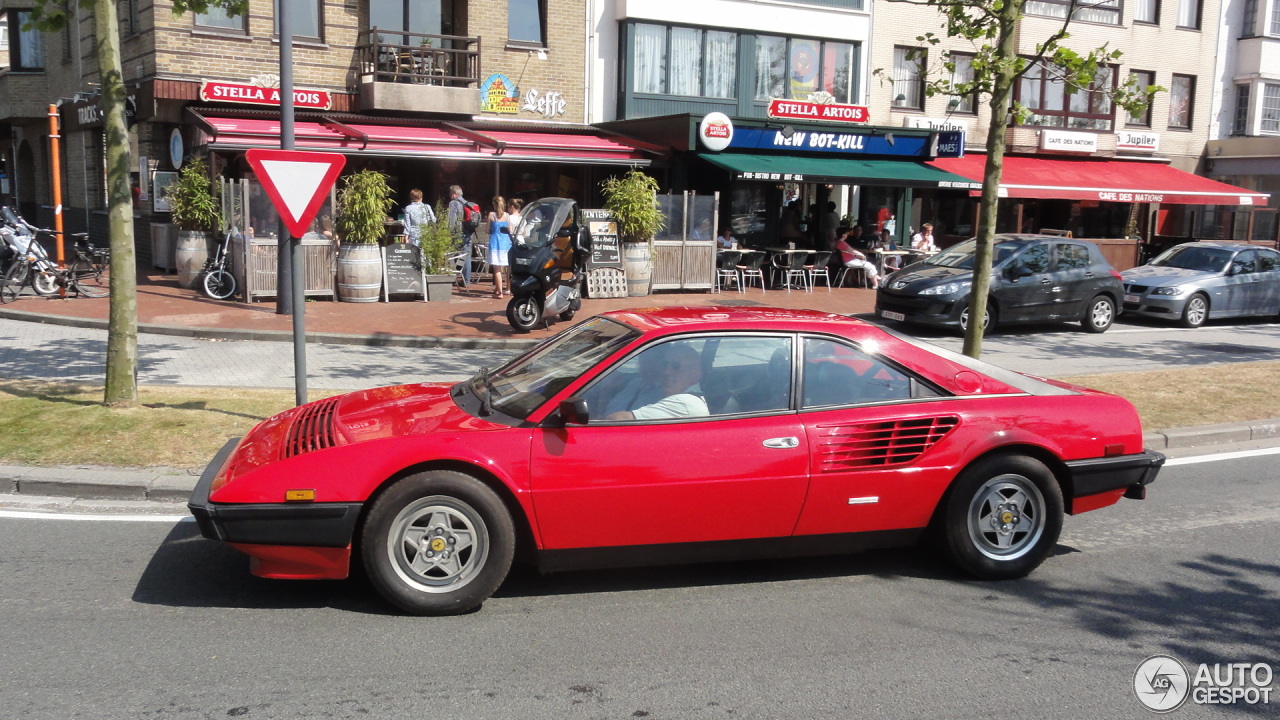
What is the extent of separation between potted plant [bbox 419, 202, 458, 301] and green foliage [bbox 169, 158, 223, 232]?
3.59 metres

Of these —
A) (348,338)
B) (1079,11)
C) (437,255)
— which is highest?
(1079,11)

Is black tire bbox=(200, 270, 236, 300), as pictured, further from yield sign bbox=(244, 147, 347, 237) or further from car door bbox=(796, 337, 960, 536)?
car door bbox=(796, 337, 960, 536)

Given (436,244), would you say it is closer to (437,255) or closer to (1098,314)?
(437,255)

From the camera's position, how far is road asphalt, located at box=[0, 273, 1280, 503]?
7191 millimetres

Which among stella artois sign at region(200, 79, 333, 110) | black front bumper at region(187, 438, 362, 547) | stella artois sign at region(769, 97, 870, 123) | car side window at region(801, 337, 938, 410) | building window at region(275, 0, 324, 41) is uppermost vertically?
building window at region(275, 0, 324, 41)

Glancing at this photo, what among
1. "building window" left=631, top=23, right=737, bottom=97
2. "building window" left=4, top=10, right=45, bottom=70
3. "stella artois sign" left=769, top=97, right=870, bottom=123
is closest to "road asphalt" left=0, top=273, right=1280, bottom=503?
"stella artois sign" left=769, top=97, right=870, bottom=123

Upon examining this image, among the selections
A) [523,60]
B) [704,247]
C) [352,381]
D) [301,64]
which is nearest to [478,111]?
[523,60]

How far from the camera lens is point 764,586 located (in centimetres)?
572

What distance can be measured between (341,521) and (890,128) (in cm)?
2107

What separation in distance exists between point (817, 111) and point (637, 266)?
8041 mm

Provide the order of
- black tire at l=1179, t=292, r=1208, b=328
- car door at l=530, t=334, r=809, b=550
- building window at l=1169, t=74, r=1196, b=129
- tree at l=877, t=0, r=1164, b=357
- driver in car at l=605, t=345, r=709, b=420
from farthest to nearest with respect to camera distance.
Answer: building window at l=1169, t=74, r=1196, b=129, black tire at l=1179, t=292, r=1208, b=328, tree at l=877, t=0, r=1164, b=357, driver in car at l=605, t=345, r=709, b=420, car door at l=530, t=334, r=809, b=550

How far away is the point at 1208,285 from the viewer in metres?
18.7

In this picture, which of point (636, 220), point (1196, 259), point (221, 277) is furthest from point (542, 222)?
point (1196, 259)

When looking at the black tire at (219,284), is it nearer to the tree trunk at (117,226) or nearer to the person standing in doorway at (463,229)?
the person standing in doorway at (463,229)
